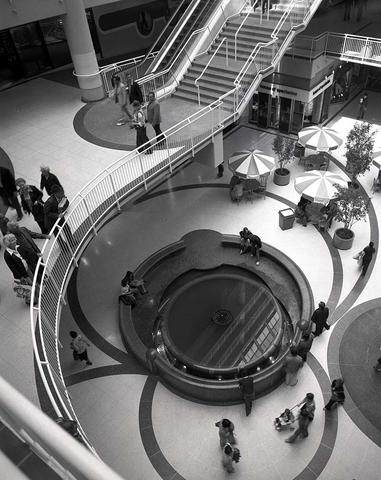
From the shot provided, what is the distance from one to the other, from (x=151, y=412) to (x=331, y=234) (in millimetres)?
8764

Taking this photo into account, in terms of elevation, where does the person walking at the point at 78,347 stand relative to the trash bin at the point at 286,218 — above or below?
above

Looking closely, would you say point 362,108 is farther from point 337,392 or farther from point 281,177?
point 337,392

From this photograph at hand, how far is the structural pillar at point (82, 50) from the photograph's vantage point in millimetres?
13734

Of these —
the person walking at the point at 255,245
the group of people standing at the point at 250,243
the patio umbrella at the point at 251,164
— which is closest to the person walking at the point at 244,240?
the group of people standing at the point at 250,243

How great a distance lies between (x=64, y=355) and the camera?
1104 cm

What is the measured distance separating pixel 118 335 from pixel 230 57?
11.5 metres

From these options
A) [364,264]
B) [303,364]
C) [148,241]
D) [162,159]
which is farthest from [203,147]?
[303,364]

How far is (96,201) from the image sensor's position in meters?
10.5

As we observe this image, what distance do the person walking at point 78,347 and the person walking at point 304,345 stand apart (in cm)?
553

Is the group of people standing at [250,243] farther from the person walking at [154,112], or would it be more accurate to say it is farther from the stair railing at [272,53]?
the stair railing at [272,53]

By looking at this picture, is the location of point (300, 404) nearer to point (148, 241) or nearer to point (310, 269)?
point (310, 269)

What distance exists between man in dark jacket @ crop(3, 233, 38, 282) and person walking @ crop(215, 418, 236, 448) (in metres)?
5.13

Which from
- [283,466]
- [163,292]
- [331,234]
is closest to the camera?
[283,466]

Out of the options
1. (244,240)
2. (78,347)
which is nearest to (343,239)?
(244,240)
